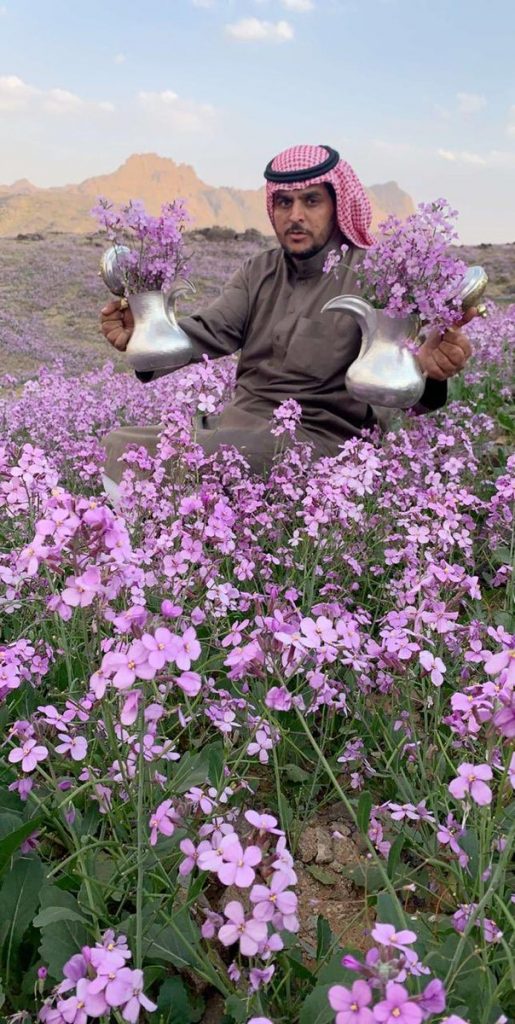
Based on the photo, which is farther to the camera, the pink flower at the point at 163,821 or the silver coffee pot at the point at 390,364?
the silver coffee pot at the point at 390,364

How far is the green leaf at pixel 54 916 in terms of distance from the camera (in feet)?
4.35

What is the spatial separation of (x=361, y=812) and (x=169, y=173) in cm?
21527

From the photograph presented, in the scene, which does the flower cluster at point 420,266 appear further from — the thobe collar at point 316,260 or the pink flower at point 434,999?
the pink flower at point 434,999

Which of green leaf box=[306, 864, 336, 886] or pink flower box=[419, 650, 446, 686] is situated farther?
green leaf box=[306, 864, 336, 886]

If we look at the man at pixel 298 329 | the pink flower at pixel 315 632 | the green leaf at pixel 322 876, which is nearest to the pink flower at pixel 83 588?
the pink flower at pixel 315 632

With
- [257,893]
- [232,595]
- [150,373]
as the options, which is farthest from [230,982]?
[150,373]

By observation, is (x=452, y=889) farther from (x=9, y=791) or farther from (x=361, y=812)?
(x=9, y=791)

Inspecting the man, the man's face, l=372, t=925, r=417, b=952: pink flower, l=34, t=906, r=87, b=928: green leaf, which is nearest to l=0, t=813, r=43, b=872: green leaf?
l=34, t=906, r=87, b=928: green leaf

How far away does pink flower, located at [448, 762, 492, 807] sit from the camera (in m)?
1.04

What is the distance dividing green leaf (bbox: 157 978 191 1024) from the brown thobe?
2.70 metres

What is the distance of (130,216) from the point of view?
3119mm

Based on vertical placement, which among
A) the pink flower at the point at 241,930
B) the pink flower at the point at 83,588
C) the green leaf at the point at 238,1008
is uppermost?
the pink flower at the point at 83,588

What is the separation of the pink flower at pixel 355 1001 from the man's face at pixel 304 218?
12.8 ft

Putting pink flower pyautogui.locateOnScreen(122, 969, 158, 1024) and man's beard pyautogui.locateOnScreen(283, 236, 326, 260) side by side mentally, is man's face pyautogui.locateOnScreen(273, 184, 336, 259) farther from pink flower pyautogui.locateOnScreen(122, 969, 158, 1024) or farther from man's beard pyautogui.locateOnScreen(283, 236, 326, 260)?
pink flower pyautogui.locateOnScreen(122, 969, 158, 1024)
